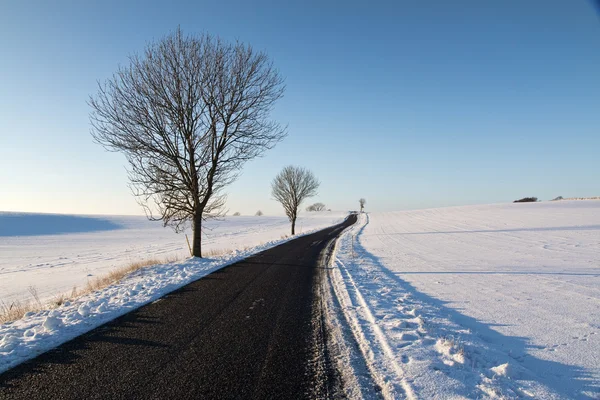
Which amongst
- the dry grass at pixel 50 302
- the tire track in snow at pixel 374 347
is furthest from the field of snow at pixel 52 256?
the tire track in snow at pixel 374 347

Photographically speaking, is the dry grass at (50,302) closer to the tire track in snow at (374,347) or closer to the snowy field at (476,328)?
the snowy field at (476,328)

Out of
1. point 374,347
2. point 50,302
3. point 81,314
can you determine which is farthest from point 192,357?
point 50,302

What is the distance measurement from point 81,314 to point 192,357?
3559 mm

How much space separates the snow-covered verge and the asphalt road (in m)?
0.30

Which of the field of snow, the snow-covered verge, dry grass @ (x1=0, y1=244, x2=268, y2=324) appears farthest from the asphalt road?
the field of snow

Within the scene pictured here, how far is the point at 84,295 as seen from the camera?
27.2ft

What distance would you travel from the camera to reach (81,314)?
247 inches

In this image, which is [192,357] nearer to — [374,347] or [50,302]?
[374,347]

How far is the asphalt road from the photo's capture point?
3.43 metres

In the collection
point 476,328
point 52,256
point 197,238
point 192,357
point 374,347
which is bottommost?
point 52,256

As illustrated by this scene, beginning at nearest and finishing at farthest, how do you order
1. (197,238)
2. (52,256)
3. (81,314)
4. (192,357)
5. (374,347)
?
(192,357)
(374,347)
(81,314)
(197,238)
(52,256)

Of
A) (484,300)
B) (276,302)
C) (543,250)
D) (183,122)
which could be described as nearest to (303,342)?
(276,302)

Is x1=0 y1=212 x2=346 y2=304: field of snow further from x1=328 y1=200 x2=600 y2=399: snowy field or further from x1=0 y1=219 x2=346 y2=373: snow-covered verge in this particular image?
x1=328 y1=200 x2=600 y2=399: snowy field

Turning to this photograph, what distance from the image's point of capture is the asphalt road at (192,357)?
343 cm
